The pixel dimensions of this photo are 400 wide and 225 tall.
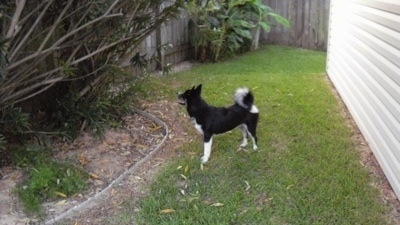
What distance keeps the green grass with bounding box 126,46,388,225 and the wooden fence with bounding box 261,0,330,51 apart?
17.8ft

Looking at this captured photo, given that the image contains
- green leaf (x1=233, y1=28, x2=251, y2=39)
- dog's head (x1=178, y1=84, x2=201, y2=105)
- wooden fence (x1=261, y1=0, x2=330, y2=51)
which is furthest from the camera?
wooden fence (x1=261, y1=0, x2=330, y2=51)

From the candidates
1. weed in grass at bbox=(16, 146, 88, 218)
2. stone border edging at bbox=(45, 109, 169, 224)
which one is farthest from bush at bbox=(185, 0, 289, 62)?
weed in grass at bbox=(16, 146, 88, 218)

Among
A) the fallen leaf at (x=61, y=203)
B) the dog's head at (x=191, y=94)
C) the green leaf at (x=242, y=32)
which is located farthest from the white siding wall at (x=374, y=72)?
the green leaf at (x=242, y=32)

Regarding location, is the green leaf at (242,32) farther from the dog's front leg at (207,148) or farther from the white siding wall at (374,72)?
the dog's front leg at (207,148)

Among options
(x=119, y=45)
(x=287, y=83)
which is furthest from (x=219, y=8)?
(x=119, y=45)

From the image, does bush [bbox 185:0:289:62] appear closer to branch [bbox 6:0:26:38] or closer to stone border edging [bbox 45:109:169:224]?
stone border edging [bbox 45:109:169:224]

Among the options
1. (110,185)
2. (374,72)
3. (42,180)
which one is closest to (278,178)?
(110,185)

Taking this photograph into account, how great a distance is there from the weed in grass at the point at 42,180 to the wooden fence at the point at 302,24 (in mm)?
8412

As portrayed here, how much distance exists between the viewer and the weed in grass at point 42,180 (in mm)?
3334

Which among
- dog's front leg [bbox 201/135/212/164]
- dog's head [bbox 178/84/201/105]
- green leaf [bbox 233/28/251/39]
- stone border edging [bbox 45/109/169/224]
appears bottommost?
stone border edging [bbox 45/109/169/224]

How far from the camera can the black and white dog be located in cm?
393

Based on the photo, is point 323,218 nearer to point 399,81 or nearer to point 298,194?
point 298,194

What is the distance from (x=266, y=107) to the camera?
562 centimetres

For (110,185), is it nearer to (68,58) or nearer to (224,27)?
(68,58)
